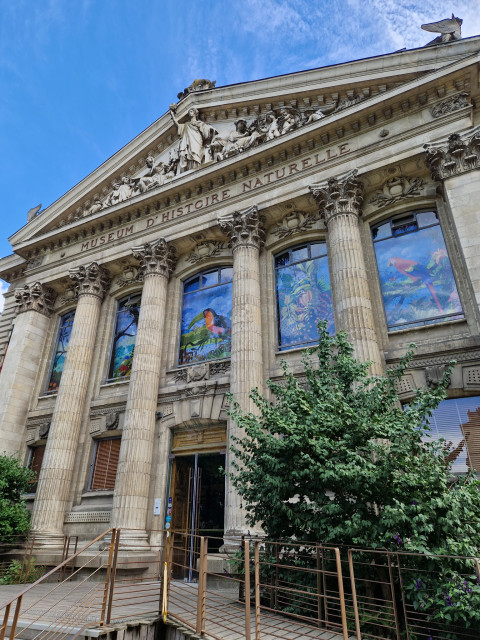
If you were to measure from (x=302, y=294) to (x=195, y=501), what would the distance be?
7514mm

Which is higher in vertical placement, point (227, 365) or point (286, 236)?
point (286, 236)

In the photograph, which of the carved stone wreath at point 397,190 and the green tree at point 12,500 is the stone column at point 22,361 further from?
the carved stone wreath at point 397,190

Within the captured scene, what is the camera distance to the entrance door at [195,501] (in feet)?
42.5

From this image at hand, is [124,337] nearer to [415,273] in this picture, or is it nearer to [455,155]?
[415,273]

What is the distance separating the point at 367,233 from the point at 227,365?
6.39 meters

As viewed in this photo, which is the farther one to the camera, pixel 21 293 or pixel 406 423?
pixel 21 293

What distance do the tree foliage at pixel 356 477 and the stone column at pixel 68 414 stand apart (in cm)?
996

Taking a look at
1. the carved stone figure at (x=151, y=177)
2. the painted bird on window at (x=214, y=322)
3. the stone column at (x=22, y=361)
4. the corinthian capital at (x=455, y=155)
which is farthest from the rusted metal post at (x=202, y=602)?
the carved stone figure at (x=151, y=177)

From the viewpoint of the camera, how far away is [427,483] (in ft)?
21.6

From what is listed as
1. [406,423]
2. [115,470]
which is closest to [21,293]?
[115,470]

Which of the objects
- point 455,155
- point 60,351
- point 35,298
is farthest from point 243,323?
point 35,298

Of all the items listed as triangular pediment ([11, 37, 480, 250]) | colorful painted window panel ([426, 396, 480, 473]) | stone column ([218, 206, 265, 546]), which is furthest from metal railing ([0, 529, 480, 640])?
triangular pediment ([11, 37, 480, 250])

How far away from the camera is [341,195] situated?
1402 centimetres

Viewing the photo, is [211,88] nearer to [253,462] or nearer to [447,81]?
[447,81]
